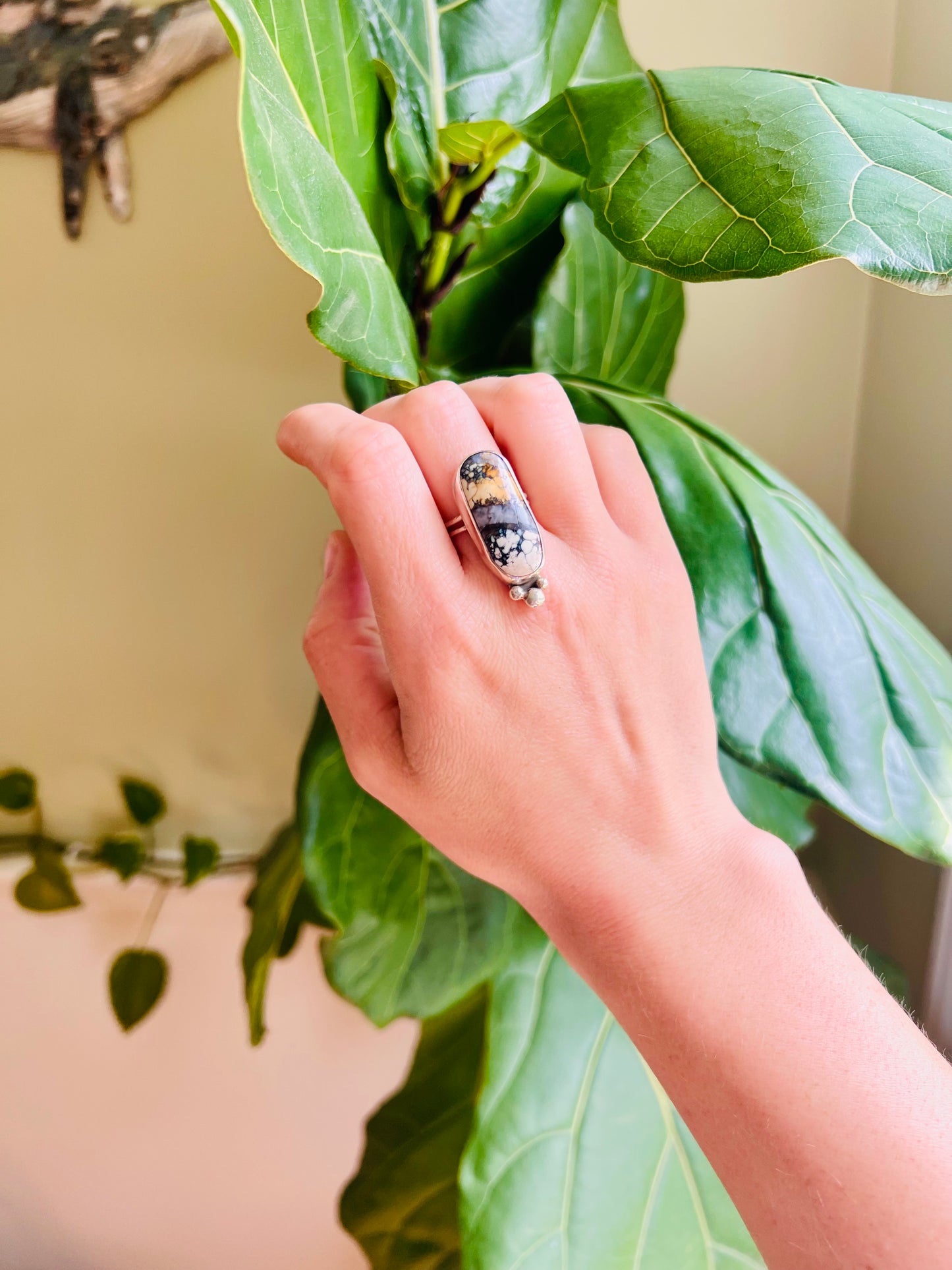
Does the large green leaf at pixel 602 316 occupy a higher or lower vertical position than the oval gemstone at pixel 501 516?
higher

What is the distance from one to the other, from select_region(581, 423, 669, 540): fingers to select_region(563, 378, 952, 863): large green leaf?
0.03 m

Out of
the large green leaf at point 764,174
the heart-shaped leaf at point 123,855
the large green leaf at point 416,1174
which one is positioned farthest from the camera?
the heart-shaped leaf at point 123,855

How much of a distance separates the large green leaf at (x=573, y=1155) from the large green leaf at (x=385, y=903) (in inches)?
1.5

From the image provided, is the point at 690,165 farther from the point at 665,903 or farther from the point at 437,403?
the point at 665,903

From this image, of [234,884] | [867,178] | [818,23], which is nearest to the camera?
[867,178]

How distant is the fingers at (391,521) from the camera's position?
1.24ft

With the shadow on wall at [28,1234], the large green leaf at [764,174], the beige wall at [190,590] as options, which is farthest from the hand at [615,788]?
the shadow on wall at [28,1234]

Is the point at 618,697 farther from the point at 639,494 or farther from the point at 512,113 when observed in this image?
the point at 512,113

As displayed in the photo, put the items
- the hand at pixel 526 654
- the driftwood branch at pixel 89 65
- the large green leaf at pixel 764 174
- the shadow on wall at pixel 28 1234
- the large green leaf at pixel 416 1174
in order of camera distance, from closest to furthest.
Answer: the large green leaf at pixel 764 174 < the hand at pixel 526 654 < the driftwood branch at pixel 89 65 < the large green leaf at pixel 416 1174 < the shadow on wall at pixel 28 1234

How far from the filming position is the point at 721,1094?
365mm

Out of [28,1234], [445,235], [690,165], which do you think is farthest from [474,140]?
[28,1234]

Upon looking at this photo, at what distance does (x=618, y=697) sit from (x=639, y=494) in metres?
0.12

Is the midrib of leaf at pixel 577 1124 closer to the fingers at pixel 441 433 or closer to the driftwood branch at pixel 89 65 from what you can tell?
the fingers at pixel 441 433

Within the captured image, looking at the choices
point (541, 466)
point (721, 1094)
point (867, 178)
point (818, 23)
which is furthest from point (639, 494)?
point (818, 23)
